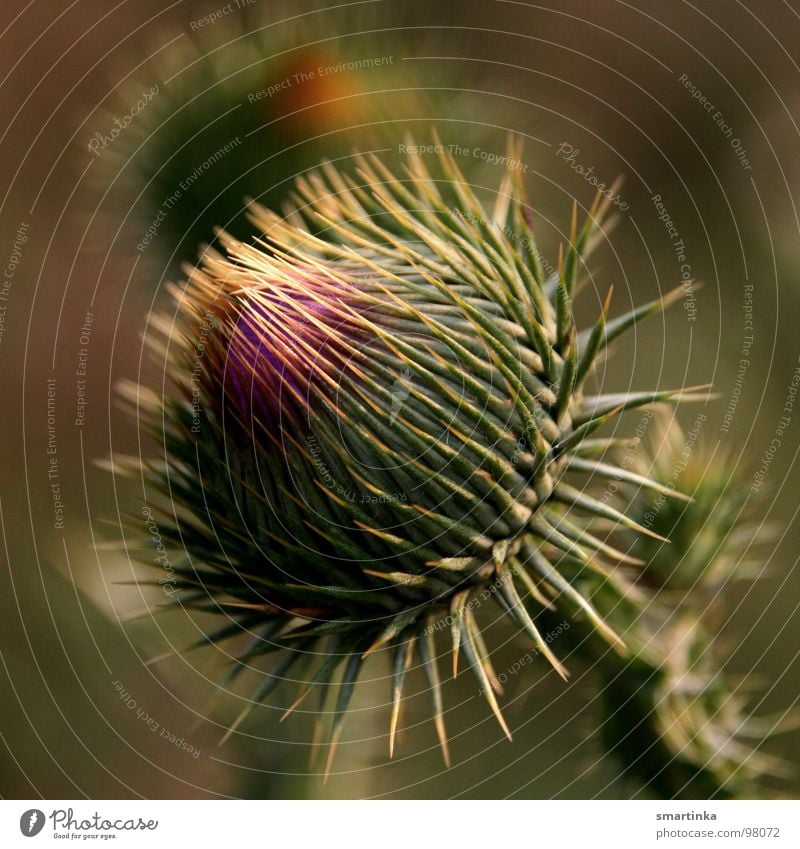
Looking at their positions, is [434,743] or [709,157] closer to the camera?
[434,743]

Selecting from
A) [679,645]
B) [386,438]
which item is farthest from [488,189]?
[679,645]

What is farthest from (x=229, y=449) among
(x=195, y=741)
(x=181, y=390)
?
(x=195, y=741)

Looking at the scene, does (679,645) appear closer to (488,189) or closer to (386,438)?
(386,438)

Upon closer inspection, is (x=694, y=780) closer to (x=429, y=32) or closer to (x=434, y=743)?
(x=434, y=743)


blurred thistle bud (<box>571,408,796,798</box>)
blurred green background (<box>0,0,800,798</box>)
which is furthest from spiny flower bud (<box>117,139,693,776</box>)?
blurred green background (<box>0,0,800,798</box>)

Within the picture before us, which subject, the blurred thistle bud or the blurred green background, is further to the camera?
the blurred green background

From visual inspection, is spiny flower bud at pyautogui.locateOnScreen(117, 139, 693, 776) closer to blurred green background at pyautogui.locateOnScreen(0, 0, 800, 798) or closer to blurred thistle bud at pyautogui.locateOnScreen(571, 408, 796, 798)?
blurred thistle bud at pyautogui.locateOnScreen(571, 408, 796, 798)
